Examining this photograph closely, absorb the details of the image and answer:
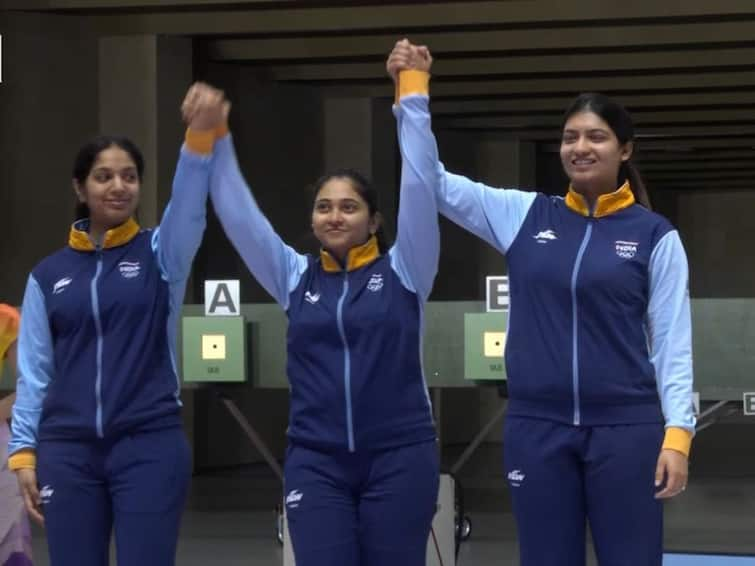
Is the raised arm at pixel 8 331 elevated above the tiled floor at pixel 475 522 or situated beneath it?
elevated above

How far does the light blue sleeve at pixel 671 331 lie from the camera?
2.84 meters

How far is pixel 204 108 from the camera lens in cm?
294

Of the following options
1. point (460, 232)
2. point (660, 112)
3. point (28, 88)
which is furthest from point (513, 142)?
point (28, 88)

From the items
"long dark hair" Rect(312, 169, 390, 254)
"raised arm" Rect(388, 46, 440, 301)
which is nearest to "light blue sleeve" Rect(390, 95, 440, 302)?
"raised arm" Rect(388, 46, 440, 301)

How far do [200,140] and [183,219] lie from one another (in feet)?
0.55

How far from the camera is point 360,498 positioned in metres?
2.96

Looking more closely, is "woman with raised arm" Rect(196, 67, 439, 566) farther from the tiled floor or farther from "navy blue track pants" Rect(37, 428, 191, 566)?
the tiled floor

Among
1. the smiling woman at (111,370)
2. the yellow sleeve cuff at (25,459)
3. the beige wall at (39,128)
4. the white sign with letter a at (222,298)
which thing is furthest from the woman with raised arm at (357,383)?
the beige wall at (39,128)

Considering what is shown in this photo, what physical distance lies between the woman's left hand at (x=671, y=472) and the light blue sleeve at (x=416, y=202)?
1.94 ft

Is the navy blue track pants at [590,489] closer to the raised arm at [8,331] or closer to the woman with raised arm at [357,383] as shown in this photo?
the woman with raised arm at [357,383]

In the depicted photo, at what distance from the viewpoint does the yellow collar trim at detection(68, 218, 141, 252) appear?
10.2 ft

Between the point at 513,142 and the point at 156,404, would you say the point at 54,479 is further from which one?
the point at 513,142

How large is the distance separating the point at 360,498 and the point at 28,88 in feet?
26.0

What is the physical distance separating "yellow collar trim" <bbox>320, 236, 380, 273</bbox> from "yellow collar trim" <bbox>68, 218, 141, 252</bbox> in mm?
402
